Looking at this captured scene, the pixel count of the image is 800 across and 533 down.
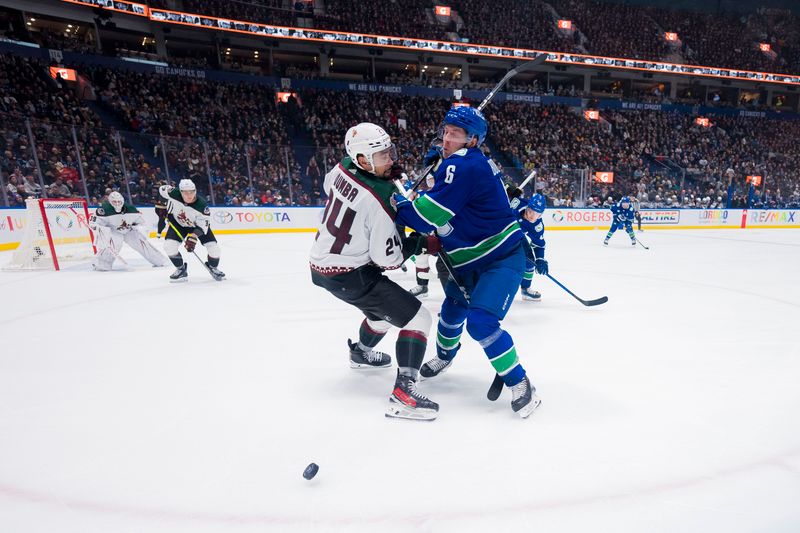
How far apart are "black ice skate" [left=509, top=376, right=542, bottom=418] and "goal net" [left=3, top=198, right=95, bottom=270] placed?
7484mm

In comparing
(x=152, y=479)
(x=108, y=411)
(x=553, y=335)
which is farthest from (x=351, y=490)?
(x=553, y=335)

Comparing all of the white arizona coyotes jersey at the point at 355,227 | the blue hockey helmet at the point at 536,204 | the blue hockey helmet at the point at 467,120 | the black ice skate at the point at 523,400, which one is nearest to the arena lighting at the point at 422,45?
the blue hockey helmet at the point at 536,204

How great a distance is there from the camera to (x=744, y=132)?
2756 centimetres

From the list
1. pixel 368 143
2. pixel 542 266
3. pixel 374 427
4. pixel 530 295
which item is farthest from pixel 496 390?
pixel 530 295

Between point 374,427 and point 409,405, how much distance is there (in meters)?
0.23

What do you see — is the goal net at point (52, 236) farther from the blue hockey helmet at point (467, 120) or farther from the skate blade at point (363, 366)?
the blue hockey helmet at point (467, 120)

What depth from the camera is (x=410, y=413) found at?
2496 millimetres

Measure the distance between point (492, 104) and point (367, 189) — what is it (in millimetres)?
23272

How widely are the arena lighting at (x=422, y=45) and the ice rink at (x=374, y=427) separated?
1541cm

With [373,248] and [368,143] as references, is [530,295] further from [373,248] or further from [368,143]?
[368,143]

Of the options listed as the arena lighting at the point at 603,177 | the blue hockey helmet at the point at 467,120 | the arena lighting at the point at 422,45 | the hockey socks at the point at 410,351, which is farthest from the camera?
the arena lighting at the point at 422,45

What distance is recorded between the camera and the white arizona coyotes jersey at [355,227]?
2443 millimetres

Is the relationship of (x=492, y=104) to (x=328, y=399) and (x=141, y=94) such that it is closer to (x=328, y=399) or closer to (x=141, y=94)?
(x=141, y=94)

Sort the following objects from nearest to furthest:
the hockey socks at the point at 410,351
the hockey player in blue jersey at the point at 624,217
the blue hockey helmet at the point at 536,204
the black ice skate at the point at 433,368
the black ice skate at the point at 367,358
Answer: the hockey socks at the point at 410,351 < the black ice skate at the point at 433,368 < the black ice skate at the point at 367,358 < the blue hockey helmet at the point at 536,204 < the hockey player in blue jersey at the point at 624,217
